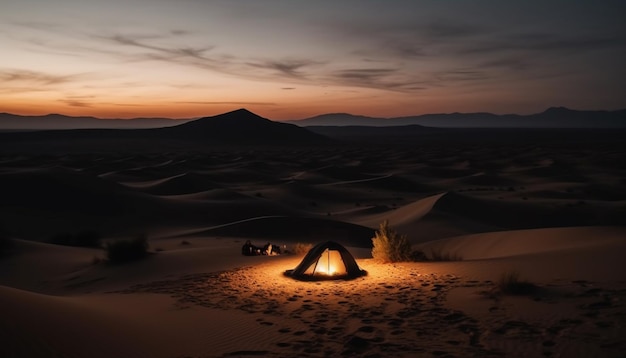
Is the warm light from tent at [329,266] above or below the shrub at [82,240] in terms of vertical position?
above

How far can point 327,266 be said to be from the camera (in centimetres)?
1227

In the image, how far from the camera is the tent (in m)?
12.2

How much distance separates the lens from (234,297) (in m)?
10.8

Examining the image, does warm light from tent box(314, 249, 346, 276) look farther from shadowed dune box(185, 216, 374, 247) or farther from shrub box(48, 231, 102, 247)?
shrub box(48, 231, 102, 247)

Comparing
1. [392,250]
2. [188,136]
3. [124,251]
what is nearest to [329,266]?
[392,250]

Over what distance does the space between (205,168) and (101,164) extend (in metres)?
14.2

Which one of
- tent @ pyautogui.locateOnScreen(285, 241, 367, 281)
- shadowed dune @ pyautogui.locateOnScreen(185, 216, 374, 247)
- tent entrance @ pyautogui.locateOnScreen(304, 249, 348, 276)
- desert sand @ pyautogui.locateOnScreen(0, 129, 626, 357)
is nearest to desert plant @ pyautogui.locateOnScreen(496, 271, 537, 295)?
desert sand @ pyautogui.locateOnScreen(0, 129, 626, 357)

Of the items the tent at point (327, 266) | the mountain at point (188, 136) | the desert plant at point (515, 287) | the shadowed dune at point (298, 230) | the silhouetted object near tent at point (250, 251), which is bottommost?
the shadowed dune at point (298, 230)

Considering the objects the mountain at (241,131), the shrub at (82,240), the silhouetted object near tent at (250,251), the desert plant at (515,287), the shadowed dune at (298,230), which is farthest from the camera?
the mountain at (241,131)

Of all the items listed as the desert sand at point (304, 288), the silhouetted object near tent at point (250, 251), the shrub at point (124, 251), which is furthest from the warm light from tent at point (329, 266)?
the shrub at point (124, 251)

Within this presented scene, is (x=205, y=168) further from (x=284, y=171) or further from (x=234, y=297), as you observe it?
(x=234, y=297)

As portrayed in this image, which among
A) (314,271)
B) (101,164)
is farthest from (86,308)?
(101,164)

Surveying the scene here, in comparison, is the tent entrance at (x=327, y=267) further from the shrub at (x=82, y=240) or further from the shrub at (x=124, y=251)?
the shrub at (x=82, y=240)

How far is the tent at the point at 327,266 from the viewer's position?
12.2 meters
